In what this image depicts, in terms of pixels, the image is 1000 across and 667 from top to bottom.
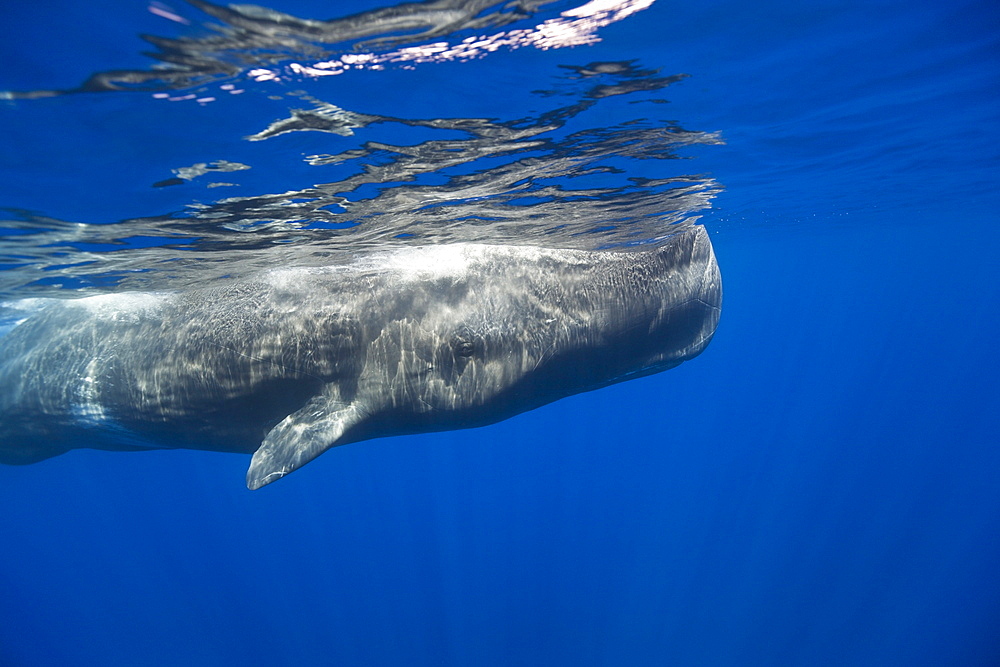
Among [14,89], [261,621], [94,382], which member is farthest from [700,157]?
[261,621]

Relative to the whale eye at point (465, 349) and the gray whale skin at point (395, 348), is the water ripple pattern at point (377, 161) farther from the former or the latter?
the whale eye at point (465, 349)

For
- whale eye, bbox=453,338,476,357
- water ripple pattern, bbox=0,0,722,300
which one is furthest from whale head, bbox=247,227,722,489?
water ripple pattern, bbox=0,0,722,300

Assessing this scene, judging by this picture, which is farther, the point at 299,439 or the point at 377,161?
the point at 377,161

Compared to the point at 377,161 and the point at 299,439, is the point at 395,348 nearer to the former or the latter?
the point at 299,439

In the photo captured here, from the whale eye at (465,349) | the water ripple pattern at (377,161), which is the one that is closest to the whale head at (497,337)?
the whale eye at (465,349)

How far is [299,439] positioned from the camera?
4.60m

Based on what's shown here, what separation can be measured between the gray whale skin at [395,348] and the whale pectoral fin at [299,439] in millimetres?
14

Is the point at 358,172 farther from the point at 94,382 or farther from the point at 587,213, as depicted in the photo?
the point at 587,213

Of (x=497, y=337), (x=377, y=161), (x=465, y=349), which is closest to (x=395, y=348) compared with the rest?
(x=465, y=349)

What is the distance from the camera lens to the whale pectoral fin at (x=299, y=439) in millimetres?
4363

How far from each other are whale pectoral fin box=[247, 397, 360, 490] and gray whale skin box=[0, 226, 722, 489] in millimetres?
14

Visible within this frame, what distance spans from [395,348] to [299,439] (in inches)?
47.6

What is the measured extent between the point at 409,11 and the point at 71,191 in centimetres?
541

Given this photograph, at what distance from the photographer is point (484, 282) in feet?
17.1
